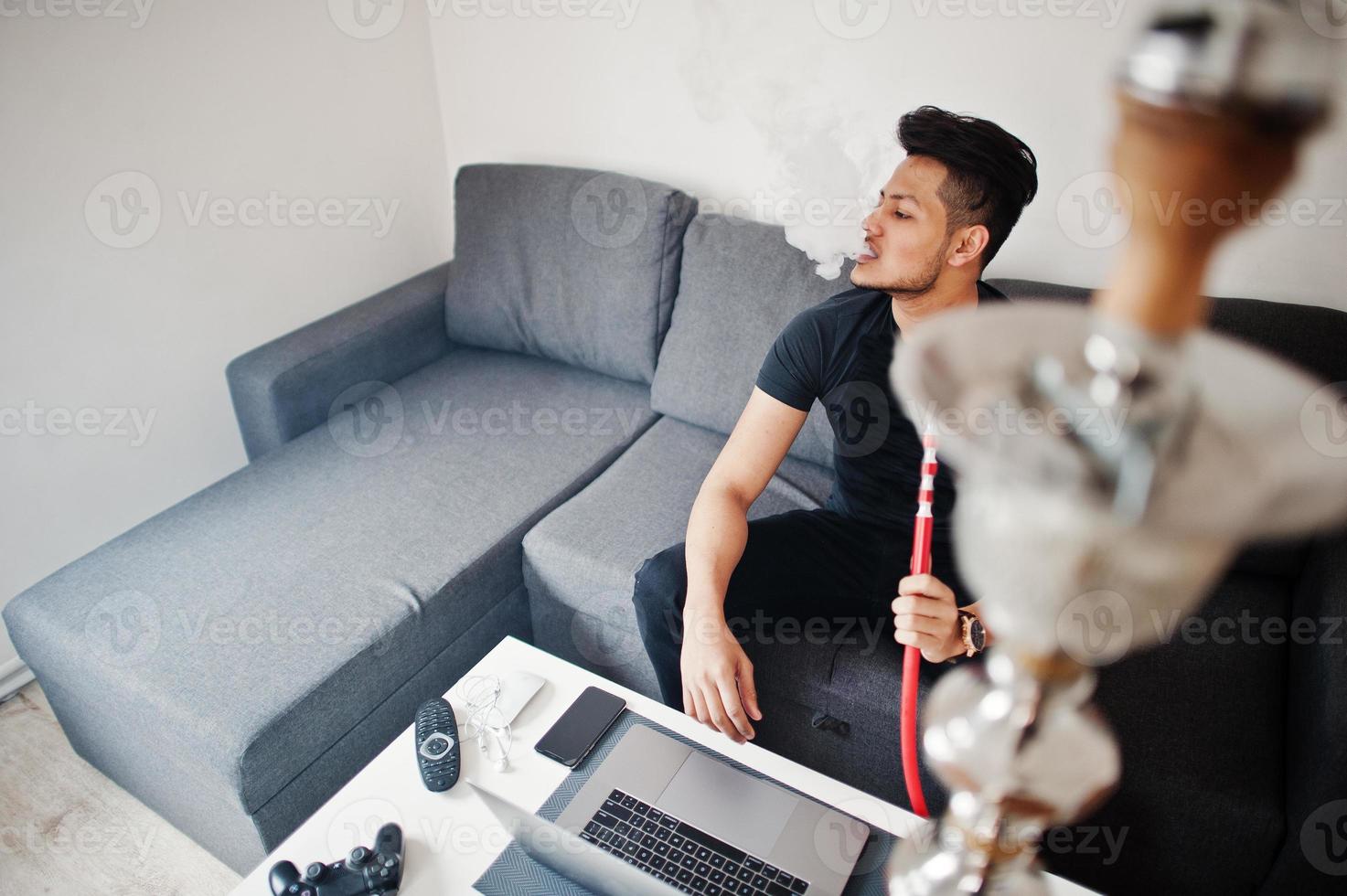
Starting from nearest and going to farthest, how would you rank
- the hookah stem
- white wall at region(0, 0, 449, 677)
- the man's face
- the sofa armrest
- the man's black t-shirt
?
the hookah stem → the man's face → the man's black t-shirt → white wall at region(0, 0, 449, 677) → the sofa armrest

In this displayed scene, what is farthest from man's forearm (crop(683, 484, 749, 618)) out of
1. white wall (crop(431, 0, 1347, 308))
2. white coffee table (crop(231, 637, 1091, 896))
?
white wall (crop(431, 0, 1347, 308))

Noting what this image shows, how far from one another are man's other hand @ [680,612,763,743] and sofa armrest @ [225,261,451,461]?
4.62 ft

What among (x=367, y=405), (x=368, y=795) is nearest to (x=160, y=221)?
(x=367, y=405)

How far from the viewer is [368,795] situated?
1.27 meters

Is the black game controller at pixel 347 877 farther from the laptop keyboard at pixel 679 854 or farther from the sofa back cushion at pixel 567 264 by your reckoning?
the sofa back cushion at pixel 567 264

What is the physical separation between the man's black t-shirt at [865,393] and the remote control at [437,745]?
33.2 inches

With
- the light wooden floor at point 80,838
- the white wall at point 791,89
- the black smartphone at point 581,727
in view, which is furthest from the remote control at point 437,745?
the white wall at point 791,89

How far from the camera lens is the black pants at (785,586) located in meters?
1.62

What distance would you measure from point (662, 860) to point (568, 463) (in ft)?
3.91

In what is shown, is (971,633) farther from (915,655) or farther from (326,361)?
(326,361)

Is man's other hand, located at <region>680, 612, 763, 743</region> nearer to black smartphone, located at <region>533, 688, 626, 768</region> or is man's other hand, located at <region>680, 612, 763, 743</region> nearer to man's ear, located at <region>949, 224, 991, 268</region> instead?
black smartphone, located at <region>533, 688, 626, 768</region>

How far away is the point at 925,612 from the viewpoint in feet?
3.78

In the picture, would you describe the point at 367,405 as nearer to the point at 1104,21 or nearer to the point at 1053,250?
the point at 1053,250

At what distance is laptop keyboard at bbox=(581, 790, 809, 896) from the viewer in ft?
3.66
